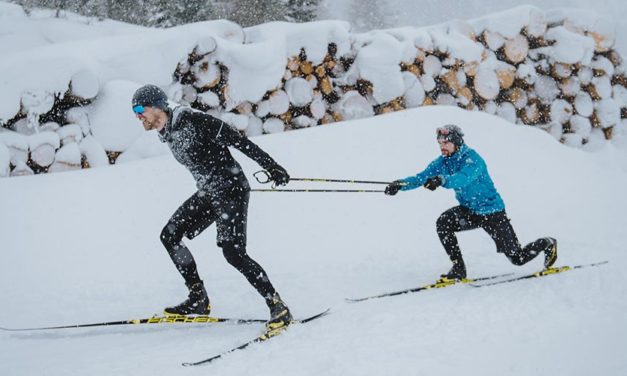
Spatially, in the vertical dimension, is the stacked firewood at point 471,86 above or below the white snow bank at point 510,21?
below

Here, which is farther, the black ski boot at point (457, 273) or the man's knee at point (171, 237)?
the black ski boot at point (457, 273)

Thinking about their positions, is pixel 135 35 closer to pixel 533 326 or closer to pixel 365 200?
pixel 365 200

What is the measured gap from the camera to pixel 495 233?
14.3ft

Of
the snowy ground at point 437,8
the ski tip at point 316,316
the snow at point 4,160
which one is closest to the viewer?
the ski tip at point 316,316

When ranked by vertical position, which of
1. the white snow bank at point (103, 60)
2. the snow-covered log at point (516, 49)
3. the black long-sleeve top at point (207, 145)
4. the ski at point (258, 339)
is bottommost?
the ski at point (258, 339)

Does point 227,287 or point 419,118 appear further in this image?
point 419,118

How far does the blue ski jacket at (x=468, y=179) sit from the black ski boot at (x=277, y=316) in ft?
5.45

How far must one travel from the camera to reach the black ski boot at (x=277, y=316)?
3342 millimetres

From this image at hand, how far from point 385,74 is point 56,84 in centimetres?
493

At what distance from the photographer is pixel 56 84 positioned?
594 cm

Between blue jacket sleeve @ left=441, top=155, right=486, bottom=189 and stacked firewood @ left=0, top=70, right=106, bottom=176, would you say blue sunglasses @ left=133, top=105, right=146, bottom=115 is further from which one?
stacked firewood @ left=0, top=70, right=106, bottom=176

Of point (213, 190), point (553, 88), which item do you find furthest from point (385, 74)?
point (213, 190)

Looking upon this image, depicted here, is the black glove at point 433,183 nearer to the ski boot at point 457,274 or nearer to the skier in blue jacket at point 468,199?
the skier in blue jacket at point 468,199

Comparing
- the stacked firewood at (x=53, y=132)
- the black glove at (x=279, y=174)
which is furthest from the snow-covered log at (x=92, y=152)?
the black glove at (x=279, y=174)
